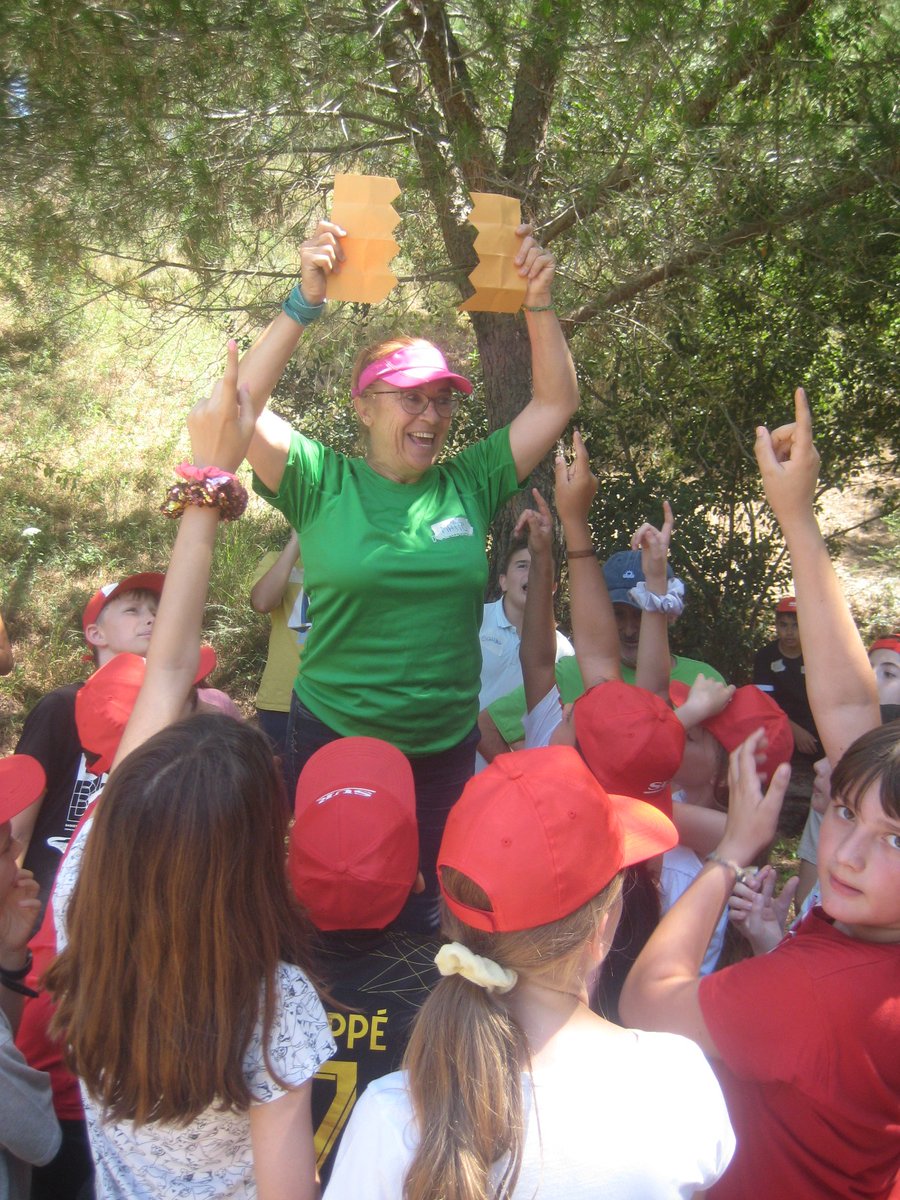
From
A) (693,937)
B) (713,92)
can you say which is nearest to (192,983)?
(693,937)

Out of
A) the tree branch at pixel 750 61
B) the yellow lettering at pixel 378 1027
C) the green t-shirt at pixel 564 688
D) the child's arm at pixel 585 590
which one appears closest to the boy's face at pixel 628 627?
the green t-shirt at pixel 564 688

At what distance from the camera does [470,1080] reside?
1.06 m

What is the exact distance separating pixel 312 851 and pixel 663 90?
2283 millimetres

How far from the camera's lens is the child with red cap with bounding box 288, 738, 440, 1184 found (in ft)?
4.93

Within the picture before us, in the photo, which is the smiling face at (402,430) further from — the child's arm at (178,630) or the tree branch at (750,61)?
the tree branch at (750,61)

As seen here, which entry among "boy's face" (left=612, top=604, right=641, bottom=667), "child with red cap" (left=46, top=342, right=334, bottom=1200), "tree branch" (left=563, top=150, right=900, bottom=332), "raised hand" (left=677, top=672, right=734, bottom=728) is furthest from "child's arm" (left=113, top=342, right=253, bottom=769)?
"tree branch" (left=563, top=150, right=900, bottom=332)

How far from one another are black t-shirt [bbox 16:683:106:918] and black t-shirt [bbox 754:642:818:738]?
3095 millimetres

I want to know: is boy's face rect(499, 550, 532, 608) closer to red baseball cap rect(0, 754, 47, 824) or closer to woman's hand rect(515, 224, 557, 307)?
woman's hand rect(515, 224, 557, 307)

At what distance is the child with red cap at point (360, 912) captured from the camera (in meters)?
1.50

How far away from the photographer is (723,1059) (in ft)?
4.25

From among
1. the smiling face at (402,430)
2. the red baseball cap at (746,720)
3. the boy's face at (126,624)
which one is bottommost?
the red baseball cap at (746,720)

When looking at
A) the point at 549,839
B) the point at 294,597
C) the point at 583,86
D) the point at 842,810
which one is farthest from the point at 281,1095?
the point at 583,86

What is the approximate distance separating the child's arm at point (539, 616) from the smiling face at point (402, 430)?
433 millimetres

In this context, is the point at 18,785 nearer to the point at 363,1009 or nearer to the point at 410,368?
the point at 363,1009
